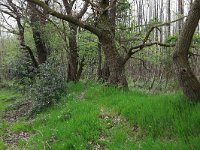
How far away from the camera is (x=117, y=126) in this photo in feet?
27.7

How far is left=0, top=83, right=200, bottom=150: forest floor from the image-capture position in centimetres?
688

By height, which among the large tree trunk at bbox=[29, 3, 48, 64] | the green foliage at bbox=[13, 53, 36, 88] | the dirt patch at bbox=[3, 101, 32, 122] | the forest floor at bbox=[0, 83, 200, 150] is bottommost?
the dirt patch at bbox=[3, 101, 32, 122]

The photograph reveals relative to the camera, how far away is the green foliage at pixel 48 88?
13.3m

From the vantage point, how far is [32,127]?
36.0ft

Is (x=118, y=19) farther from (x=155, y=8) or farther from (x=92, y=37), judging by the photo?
(x=155, y=8)

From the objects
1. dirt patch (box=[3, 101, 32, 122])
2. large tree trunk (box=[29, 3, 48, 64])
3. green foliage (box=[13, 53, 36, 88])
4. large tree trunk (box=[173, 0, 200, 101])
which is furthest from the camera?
green foliage (box=[13, 53, 36, 88])

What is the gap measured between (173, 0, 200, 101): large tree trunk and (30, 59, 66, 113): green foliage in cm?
662

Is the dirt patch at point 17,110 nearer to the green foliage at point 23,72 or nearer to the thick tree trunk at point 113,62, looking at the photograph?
the green foliage at point 23,72

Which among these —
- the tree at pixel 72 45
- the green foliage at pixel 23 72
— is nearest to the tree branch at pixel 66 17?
the tree at pixel 72 45

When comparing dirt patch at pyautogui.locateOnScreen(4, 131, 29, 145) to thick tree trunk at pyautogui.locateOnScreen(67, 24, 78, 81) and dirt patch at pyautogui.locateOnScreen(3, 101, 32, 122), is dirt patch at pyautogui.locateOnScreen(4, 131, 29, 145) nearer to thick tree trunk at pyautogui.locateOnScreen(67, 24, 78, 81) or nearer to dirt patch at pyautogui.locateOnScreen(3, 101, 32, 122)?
dirt patch at pyautogui.locateOnScreen(3, 101, 32, 122)

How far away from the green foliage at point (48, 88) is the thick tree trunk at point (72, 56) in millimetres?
2925

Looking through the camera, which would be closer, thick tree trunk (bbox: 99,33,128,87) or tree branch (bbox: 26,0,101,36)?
tree branch (bbox: 26,0,101,36)

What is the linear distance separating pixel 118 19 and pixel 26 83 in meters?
6.83

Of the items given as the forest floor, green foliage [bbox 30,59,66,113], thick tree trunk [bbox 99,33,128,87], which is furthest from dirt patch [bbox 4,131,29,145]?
thick tree trunk [bbox 99,33,128,87]
